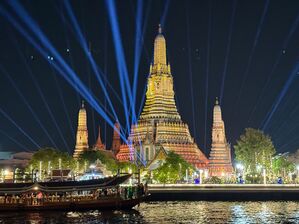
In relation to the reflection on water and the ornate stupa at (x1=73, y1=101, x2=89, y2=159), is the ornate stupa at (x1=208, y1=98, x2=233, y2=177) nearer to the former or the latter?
the ornate stupa at (x1=73, y1=101, x2=89, y2=159)

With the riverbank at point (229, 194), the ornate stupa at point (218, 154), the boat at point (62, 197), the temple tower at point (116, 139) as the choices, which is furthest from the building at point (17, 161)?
the boat at point (62, 197)

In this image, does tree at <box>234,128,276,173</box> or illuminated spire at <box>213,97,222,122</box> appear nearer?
tree at <box>234,128,276,173</box>

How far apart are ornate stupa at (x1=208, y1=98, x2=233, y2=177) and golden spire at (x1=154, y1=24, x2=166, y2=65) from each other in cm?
1626

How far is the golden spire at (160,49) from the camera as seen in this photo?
95319 mm

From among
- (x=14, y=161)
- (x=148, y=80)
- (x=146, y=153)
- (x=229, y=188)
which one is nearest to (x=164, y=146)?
(x=146, y=153)

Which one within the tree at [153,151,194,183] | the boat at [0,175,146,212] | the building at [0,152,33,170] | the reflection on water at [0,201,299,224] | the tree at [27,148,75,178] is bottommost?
the reflection on water at [0,201,299,224]

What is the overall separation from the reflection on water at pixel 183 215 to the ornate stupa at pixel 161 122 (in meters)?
43.7

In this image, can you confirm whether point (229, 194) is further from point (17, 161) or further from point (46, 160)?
point (17, 161)

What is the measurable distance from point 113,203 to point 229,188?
17.1 m

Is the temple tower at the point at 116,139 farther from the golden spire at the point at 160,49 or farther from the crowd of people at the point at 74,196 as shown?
the crowd of people at the point at 74,196

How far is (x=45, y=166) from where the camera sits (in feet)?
247

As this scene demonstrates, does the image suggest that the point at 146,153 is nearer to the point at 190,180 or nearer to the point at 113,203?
the point at 190,180

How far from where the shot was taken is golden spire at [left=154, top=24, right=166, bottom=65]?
95.3 metres

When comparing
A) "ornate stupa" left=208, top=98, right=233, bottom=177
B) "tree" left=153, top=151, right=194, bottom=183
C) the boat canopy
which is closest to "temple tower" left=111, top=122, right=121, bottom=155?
"ornate stupa" left=208, top=98, right=233, bottom=177
